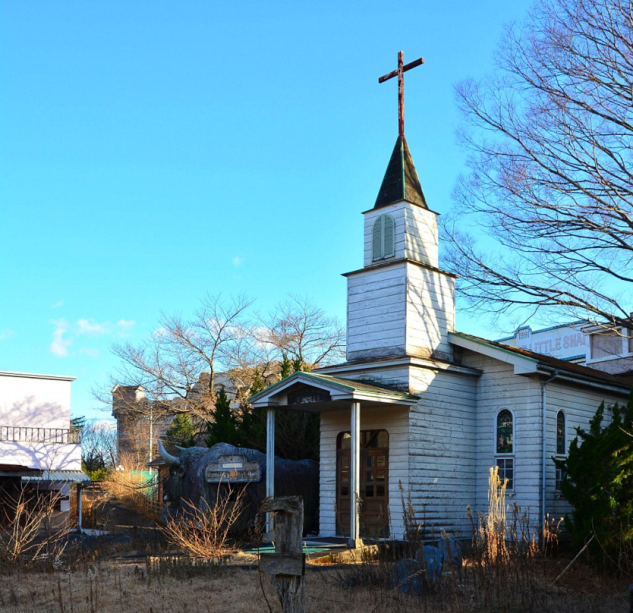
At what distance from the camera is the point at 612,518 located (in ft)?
44.7

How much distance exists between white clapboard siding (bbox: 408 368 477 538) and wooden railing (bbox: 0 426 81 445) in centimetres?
2048

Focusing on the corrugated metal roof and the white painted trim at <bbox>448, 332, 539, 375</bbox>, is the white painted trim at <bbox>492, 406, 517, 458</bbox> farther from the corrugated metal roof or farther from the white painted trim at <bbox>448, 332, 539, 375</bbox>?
the corrugated metal roof

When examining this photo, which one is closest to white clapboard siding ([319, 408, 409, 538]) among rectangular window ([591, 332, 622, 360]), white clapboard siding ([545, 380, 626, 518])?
white clapboard siding ([545, 380, 626, 518])

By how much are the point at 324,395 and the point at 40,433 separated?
20.5 m

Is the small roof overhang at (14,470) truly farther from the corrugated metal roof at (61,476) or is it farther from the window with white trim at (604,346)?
the window with white trim at (604,346)

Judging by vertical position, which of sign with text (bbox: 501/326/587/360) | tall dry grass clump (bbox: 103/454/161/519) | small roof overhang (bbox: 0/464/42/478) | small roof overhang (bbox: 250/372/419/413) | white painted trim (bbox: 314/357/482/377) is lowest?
tall dry grass clump (bbox: 103/454/161/519)

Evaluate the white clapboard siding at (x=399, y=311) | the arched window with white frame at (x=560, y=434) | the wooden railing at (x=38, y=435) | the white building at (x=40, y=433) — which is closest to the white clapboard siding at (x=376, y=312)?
the white clapboard siding at (x=399, y=311)

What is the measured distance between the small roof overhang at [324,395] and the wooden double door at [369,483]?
929 millimetres

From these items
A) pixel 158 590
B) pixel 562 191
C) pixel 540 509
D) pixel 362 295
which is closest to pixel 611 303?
pixel 562 191

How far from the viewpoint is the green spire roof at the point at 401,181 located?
20594 millimetres

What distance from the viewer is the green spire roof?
2059 cm

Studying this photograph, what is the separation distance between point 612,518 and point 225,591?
658cm

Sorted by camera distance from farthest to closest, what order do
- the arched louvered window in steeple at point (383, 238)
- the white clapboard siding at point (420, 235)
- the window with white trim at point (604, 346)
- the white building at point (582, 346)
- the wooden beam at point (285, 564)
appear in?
the window with white trim at point (604, 346) → the white building at point (582, 346) → the arched louvered window in steeple at point (383, 238) → the white clapboard siding at point (420, 235) → the wooden beam at point (285, 564)

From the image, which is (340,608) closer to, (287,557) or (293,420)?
(287,557)
